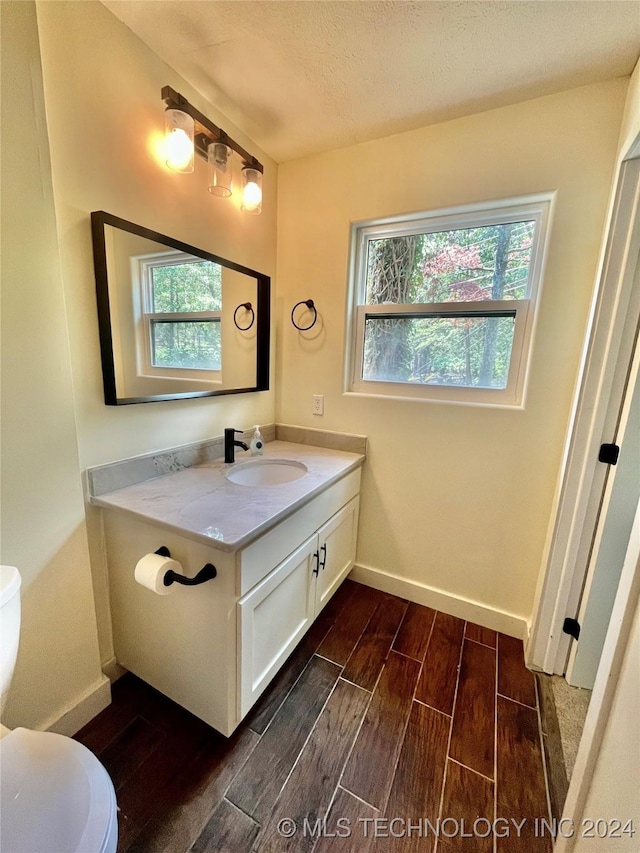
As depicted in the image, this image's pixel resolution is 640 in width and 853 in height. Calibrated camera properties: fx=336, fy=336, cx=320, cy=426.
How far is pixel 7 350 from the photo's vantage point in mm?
902

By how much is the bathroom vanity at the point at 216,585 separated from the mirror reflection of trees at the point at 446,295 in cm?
78

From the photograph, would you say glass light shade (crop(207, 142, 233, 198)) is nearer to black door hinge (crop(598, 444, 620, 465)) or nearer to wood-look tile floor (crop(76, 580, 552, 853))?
black door hinge (crop(598, 444, 620, 465))

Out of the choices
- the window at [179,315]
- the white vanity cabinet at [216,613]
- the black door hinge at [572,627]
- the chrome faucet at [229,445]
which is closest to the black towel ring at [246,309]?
the window at [179,315]

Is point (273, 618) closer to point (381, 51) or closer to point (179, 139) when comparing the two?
point (179, 139)

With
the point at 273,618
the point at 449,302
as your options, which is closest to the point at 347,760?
the point at 273,618

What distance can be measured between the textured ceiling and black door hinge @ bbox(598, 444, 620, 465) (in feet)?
4.29

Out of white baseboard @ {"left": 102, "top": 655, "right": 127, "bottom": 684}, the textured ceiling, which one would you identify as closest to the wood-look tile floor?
white baseboard @ {"left": 102, "top": 655, "right": 127, "bottom": 684}

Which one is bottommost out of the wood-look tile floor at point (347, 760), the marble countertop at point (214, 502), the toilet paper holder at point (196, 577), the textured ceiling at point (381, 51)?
the wood-look tile floor at point (347, 760)

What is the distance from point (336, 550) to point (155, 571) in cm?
95

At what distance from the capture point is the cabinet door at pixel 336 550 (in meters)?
1.54

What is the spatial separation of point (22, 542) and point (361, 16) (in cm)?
190

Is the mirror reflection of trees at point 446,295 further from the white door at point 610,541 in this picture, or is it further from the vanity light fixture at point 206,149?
the vanity light fixture at point 206,149

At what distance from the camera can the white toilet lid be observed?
23.9 inches

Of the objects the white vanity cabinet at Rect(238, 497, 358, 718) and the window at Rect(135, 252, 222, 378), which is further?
the window at Rect(135, 252, 222, 378)
